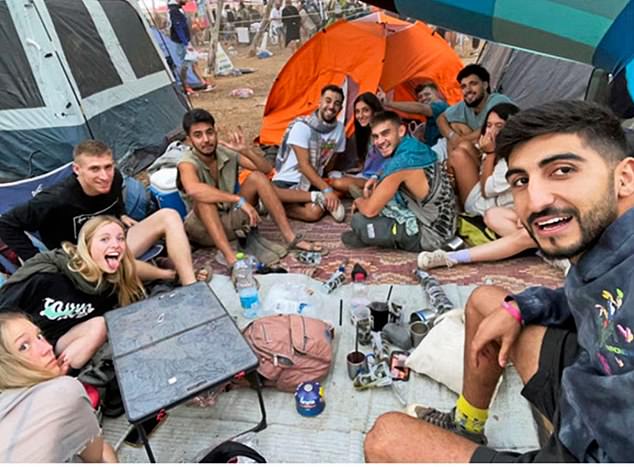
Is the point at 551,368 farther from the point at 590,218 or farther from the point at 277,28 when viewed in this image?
the point at 277,28

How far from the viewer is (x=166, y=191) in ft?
11.1

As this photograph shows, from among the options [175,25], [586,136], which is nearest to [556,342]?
[586,136]

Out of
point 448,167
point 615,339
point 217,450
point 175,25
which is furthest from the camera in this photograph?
point 175,25

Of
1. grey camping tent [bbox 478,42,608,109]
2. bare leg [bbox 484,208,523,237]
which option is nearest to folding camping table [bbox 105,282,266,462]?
bare leg [bbox 484,208,523,237]

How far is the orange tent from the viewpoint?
4648mm

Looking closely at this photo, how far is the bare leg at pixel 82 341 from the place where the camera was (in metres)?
1.92

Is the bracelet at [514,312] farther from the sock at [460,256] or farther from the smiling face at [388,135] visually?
the smiling face at [388,135]

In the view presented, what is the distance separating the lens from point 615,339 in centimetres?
101

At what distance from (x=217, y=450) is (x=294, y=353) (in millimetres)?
541

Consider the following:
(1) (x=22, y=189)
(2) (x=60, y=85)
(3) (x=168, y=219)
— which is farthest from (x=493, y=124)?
(2) (x=60, y=85)

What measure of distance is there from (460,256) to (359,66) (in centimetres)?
262

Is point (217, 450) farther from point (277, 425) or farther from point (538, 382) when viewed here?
point (538, 382)

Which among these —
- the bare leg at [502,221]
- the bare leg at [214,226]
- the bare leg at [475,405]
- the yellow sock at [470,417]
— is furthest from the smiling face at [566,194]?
the bare leg at [214,226]

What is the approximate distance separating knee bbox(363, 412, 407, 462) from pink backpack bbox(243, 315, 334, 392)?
26.6 inches
